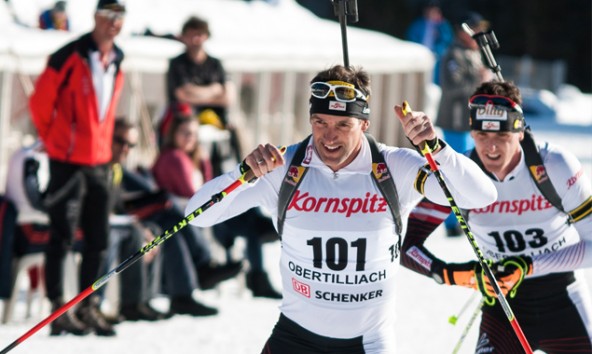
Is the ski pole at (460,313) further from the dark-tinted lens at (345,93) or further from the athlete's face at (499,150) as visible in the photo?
the dark-tinted lens at (345,93)

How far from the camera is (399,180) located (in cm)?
498

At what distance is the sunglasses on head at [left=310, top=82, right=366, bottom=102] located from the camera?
196 inches

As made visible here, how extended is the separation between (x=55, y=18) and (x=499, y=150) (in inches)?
243

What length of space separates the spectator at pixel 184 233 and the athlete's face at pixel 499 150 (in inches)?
137

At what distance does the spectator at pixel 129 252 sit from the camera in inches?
332

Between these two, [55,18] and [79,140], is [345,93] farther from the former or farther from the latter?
[55,18]

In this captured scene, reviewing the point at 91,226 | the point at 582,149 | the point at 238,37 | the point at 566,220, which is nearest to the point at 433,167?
the point at 566,220

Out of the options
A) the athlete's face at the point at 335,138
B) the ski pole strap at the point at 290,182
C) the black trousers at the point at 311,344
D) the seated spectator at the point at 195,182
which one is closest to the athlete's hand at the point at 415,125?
the athlete's face at the point at 335,138

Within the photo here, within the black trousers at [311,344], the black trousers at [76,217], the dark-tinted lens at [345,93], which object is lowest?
the black trousers at [76,217]

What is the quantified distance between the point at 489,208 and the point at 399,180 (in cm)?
100

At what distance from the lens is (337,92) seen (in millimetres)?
4992

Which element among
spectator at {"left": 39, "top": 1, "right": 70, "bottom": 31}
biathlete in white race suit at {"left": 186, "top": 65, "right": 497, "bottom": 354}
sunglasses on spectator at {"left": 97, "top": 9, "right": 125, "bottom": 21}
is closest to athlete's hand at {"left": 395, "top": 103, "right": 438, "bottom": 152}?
biathlete in white race suit at {"left": 186, "top": 65, "right": 497, "bottom": 354}

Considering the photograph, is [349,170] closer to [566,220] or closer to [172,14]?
[566,220]

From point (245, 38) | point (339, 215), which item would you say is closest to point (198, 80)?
point (245, 38)
